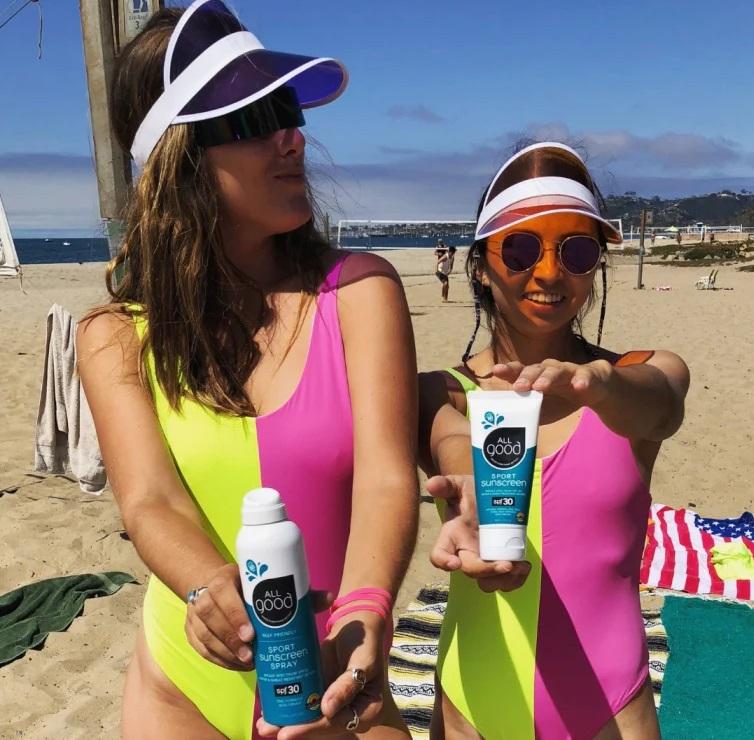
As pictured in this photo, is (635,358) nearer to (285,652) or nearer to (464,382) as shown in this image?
(464,382)

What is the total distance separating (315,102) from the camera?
2006mm

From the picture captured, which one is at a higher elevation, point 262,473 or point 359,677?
point 262,473

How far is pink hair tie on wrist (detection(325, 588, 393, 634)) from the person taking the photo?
1384 mm

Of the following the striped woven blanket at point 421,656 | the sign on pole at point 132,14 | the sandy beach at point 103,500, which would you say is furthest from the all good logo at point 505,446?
the sign on pole at point 132,14

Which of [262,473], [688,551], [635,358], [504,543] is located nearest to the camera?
[504,543]

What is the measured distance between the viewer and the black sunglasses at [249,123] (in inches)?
67.9

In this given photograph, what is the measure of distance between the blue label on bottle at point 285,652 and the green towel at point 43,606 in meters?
3.75

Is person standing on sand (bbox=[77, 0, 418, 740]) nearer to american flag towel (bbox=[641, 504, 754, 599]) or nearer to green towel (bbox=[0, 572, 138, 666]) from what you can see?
green towel (bbox=[0, 572, 138, 666])

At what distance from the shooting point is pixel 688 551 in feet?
18.0

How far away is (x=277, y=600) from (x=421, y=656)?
11.8 feet

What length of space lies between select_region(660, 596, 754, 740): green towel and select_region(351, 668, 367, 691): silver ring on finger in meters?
3.03

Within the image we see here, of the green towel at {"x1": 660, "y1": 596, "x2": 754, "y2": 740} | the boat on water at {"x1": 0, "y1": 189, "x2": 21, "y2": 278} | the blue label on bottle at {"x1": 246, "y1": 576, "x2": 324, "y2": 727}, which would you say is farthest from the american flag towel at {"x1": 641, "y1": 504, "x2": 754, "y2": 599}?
the boat on water at {"x1": 0, "y1": 189, "x2": 21, "y2": 278}

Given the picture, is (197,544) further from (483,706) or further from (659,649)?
(659,649)

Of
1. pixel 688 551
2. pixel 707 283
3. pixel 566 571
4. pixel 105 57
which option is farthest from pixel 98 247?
pixel 707 283
